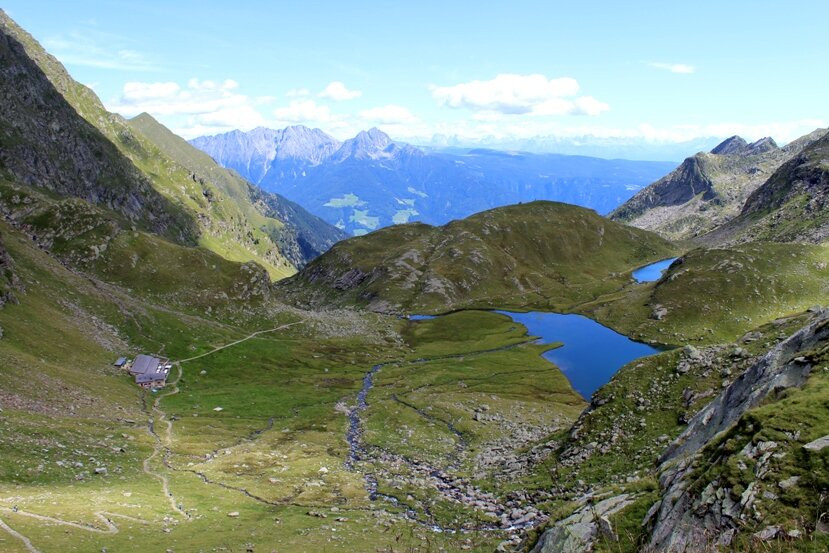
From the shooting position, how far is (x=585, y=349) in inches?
6250

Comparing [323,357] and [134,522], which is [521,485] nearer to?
[134,522]

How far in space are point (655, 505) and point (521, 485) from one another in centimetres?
2794

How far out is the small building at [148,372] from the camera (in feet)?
302

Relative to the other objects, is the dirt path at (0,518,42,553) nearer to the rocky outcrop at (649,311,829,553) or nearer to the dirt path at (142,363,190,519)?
the dirt path at (142,363,190,519)

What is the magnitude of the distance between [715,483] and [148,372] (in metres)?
95.4

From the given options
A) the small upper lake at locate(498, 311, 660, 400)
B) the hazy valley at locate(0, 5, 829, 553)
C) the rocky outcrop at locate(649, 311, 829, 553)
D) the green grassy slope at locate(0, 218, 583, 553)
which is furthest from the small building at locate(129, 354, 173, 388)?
the small upper lake at locate(498, 311, 660, 400)

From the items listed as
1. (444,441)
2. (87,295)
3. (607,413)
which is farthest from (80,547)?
(87,295)

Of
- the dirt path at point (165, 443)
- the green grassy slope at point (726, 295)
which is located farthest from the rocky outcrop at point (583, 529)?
the green grassy slope at point (726, 295)

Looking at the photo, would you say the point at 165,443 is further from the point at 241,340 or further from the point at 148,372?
the point at 241,340

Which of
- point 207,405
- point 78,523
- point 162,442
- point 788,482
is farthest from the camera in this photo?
point 207,405

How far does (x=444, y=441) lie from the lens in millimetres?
75188

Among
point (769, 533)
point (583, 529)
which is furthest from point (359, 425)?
point (769, 533)

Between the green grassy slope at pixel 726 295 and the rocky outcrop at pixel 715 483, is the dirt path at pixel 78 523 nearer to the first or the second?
the rocky outcrop at pixel 715 483

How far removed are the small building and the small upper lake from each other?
88.3m
